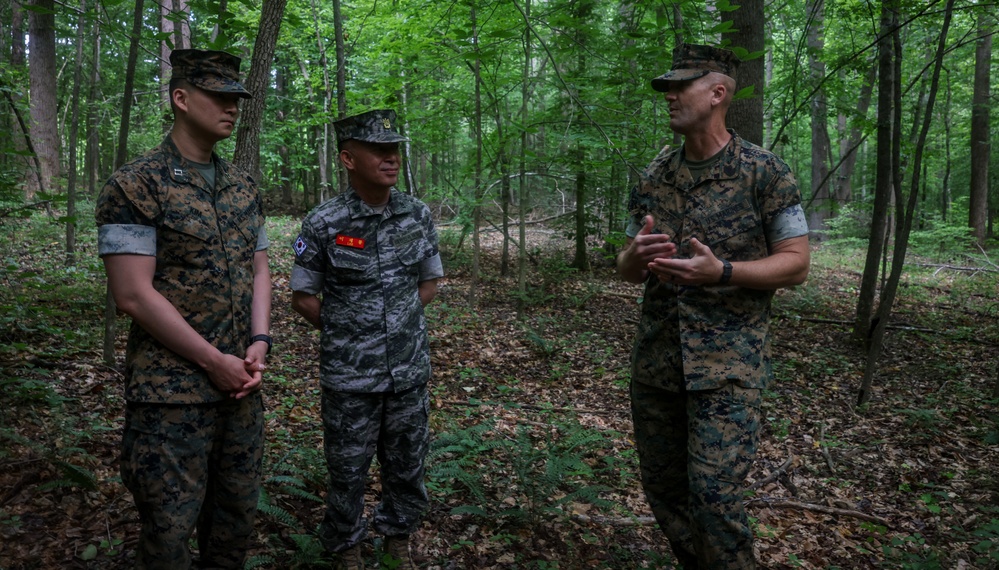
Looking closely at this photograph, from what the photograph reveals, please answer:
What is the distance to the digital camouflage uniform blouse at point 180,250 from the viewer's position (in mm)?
2154

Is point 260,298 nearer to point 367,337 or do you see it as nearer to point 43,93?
point 367,337

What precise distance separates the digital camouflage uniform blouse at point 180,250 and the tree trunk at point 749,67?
4.28 m

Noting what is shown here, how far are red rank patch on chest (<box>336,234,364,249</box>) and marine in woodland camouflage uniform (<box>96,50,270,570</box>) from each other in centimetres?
44

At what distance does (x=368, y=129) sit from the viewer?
2896mm

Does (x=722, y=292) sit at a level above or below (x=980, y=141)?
below

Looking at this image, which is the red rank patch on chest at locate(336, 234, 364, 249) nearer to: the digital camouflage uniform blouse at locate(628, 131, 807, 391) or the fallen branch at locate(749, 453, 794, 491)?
the digital camouflage uniform blouse at locate(628, 131, 807, 391)

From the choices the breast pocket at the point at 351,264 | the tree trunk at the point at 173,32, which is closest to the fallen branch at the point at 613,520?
the breast pocket at the point at 351,264

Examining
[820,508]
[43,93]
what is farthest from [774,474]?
[43,93]

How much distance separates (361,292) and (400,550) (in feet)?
4.46

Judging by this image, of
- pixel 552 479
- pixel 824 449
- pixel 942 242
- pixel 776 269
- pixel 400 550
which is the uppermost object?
pixel 942 242

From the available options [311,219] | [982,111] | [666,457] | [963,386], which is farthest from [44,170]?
[982,111]

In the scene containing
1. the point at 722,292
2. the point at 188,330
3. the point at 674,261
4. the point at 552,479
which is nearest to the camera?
the point at 188,330

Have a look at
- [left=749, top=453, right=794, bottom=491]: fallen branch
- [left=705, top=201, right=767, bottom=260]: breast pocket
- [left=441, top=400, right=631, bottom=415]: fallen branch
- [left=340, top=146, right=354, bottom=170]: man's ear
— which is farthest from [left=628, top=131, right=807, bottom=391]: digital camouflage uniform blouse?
[left=441, top=400, right=631, bottom=415]: fallen branch

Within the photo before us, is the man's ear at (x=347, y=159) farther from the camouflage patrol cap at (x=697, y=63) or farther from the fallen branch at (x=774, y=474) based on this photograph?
the fallen branch at (x=774, y=474)
